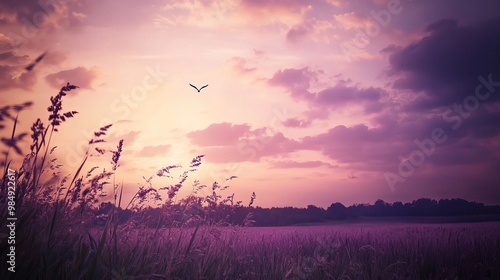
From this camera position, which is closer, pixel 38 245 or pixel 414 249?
pixel 38 245

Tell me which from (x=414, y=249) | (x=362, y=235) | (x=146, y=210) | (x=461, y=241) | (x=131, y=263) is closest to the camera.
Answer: (x=131, y=263)

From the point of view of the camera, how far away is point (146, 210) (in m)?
6.31

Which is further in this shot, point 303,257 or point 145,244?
point 303,257

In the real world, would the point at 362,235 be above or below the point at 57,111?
below

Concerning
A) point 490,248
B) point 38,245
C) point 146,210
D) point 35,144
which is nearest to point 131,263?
point 38,245

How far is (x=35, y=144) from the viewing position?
3.71 meters

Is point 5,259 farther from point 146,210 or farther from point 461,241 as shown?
point 461,241

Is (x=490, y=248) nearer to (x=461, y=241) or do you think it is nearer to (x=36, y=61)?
(x=461, y=241)

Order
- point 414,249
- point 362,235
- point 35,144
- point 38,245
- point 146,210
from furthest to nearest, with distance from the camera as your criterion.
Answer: point 362,235 < point 414,249 < point 146,210 < point 35,144 < point 38,245

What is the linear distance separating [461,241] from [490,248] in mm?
765

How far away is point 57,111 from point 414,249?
28.7ft

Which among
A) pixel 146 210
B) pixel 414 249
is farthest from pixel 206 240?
pixel 414 249

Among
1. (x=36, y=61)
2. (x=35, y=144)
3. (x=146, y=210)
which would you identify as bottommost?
(x=146, y=210)

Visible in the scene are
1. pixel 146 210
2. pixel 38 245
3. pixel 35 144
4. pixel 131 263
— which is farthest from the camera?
pixel 146 210
